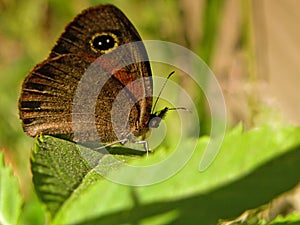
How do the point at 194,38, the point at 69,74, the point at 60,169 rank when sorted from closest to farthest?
the point at 60,169 → the point at 69,74 → the point at 194,38

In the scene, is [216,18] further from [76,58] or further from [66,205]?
[66,205]

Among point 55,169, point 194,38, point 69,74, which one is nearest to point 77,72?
point 69,74

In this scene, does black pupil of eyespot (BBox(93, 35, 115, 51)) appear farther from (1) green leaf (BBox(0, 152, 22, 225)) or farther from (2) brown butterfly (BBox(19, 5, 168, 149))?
(1) green leaf (BBox(0, 152, 22, 225))

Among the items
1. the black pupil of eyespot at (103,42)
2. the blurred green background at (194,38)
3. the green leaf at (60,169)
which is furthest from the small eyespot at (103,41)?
the blurred green background at (194,38)

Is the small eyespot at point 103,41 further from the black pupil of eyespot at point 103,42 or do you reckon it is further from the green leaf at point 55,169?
the green leaf at point 55,169

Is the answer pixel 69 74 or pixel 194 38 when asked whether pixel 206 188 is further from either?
pixel 194 38

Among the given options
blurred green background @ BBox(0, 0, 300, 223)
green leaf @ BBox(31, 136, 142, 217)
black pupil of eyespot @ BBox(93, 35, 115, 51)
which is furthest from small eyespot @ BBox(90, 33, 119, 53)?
blurred green background @ BBox(0, 0, 300, 223)

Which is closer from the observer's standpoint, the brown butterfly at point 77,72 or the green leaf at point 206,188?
the green leaf at point 206,188
